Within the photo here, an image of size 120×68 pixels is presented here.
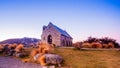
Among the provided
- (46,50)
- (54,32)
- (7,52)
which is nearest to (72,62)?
(46,50)

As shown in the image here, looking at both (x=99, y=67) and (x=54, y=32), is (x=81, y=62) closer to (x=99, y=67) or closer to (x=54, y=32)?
(x=99, y=67)

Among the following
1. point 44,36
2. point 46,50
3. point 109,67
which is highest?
point 44,36

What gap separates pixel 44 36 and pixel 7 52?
19145 millimetres

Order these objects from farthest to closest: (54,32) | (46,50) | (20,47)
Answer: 1. (54,32)
2. (20,47)
3. (46,50)

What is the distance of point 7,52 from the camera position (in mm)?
30047

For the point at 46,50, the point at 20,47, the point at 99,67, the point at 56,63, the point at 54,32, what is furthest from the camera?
the point at 54,32

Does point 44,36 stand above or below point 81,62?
above

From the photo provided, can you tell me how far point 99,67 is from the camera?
698 inches

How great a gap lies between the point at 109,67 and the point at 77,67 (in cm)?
311

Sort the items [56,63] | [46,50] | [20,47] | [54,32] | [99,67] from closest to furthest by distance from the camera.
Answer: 1. [99,67]
2. [56,63]
3. [46,50]
4. [20,47]
5. [54,32]

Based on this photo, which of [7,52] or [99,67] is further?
[7,52]

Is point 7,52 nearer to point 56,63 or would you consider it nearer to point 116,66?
point 56,63

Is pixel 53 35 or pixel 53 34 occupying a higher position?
pixel 53 34

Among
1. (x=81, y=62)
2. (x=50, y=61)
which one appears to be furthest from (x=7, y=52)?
(x=81, y=62)
